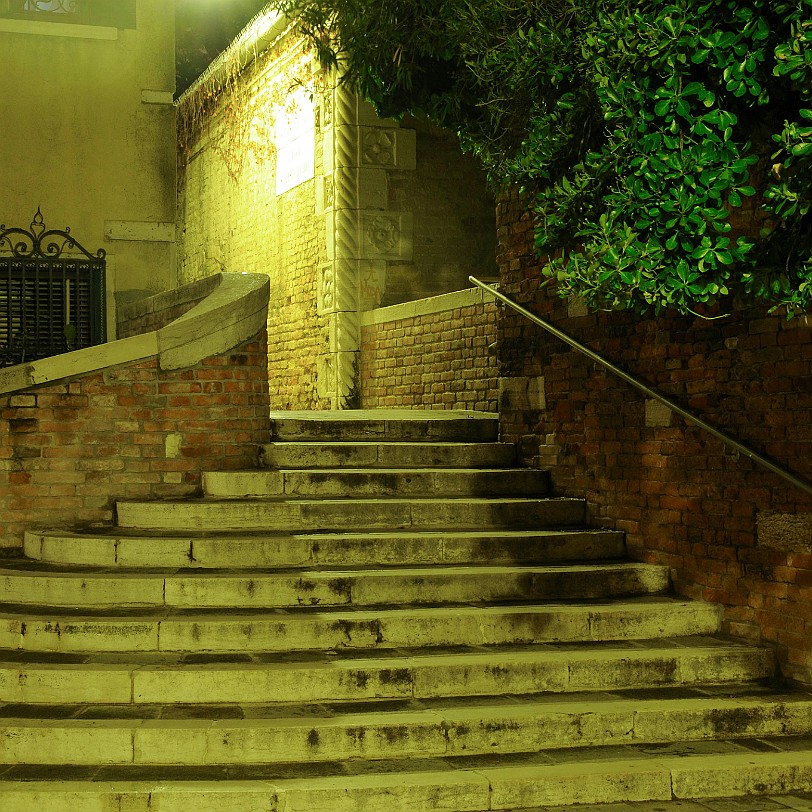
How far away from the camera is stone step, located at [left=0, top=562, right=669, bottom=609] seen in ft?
18.0

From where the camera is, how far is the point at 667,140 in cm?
330

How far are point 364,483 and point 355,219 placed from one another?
4.65m

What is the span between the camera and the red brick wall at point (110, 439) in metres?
6.39

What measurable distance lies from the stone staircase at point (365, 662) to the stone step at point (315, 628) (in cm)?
1

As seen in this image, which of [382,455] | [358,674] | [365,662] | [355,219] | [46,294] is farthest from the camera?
[355,219]

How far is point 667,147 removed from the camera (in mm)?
3326

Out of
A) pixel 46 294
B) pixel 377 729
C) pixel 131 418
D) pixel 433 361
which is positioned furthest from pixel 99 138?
pixel 377 729

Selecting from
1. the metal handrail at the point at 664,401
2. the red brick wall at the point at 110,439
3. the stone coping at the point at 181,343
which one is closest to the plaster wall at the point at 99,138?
the stone coping at the point at 181,343

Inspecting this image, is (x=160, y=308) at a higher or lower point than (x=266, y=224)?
lower

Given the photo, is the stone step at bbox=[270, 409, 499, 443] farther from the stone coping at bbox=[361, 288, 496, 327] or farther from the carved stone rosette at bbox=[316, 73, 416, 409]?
the carved stone rosette at bbox=[316, 73, 416, 409]

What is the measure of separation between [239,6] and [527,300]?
1705cm

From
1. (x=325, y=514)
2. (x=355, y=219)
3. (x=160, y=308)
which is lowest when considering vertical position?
(x=325, y=514)

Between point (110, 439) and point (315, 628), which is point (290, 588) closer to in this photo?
point (315, 628)

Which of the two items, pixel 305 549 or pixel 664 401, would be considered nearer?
pixel 664 401
